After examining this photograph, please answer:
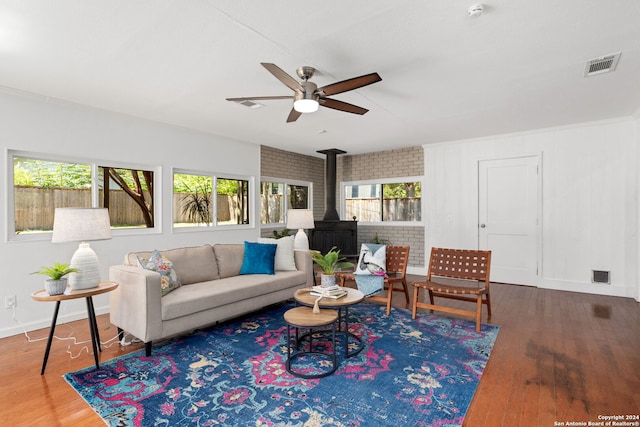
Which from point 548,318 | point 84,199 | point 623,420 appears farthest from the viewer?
point 84,199

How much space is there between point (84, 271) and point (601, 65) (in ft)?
15.9

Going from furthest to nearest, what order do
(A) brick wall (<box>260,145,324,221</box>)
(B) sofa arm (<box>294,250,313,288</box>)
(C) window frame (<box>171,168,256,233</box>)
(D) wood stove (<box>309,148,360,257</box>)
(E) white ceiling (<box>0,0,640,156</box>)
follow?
(D) wood stove (<box>309,148,360,257</box>) → (A) brick wall (<box>260,145,324,221</box>) → (C) window frame (<box>171,168,256,233</box>) → (B) sofa arm (<box>294,250,313,288</box>) → (E) white ceiling (<box>0,0,640,156</box>)

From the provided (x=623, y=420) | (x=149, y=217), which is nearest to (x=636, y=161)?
(x=623, y=420)

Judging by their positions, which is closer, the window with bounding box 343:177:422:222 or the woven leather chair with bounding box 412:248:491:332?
the woven leather chair with bounding box 412:248:491:332

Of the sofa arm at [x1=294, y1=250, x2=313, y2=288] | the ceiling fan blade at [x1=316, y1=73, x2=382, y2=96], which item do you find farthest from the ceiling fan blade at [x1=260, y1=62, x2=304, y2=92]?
the sofa arm at [x1=294, y1=250, x2=313, y2=288]

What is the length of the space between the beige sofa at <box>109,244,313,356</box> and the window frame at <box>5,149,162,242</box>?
3.86ft

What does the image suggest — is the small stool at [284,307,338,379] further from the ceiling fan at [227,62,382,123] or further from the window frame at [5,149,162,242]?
the window frame at [5,149,162,242]

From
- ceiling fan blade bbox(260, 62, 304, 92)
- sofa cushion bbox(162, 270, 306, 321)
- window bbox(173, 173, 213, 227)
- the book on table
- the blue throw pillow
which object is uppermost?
ceiling fan blade bbox(260, 62, 304, 92)

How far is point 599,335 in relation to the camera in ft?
10.5

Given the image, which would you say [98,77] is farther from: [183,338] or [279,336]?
[279,336]

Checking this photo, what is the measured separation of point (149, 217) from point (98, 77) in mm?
2082

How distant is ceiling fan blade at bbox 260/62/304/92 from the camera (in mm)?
2331

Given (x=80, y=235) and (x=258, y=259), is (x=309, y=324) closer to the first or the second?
(x=258, y=259)

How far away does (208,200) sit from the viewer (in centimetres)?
540
